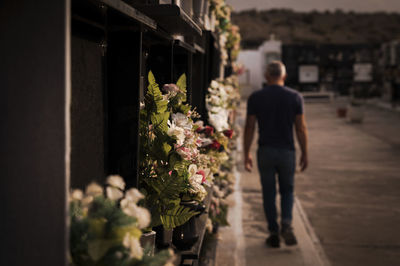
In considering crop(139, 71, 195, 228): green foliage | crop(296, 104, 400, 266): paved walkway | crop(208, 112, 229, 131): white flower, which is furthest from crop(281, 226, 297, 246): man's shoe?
crop(139, 71, 195, 228): green foliage

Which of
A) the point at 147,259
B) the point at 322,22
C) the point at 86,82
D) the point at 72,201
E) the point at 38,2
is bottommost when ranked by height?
the point at 147,259

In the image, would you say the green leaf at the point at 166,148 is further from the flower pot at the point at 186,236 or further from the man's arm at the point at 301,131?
the man's arm at the point at 301,131

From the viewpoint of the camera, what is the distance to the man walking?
502cm

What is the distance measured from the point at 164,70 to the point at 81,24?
124 centimetres

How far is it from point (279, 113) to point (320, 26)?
3581 inches

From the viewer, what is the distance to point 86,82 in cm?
194

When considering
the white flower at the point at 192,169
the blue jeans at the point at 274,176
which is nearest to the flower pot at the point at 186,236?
the white flower at the point at 192,169

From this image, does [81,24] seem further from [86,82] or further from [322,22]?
[322,22]

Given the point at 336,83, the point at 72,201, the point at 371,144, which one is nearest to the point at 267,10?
the point at 336,83

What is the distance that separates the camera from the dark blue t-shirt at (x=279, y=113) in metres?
5.02

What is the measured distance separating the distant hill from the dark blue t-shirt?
80.0 metres

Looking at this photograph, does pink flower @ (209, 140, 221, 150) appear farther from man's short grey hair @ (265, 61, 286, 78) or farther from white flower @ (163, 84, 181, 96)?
man's short grey hair @ (265, 61, 286, 78)

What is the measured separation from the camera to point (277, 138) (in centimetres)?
503

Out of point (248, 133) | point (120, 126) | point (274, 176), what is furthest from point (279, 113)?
point (120, 126)
